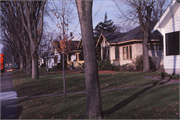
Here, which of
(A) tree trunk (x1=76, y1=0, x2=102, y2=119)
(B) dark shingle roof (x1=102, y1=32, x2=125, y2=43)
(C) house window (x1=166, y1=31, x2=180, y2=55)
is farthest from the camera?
(B) dark shingle roof (x1=102, y1=32, x2=125, y2=43)

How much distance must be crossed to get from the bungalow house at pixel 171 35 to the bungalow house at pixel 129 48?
274 inches

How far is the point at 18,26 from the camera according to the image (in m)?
26.1

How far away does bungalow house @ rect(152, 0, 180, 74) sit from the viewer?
14.4 meters

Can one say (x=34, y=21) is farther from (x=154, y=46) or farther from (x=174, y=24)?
(x=154, y=46)

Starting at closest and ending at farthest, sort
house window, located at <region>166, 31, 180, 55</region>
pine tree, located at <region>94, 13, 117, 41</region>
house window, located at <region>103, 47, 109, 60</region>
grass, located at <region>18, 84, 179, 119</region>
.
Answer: grass, located at <region>18, 84, 179, 119</region> → house window, located at <region>166, 31, 180, 55</region> → house window, located at <region>103, 47, 109, 60</region> → pine tree, located at <region>94, 13, 117, 41</region>

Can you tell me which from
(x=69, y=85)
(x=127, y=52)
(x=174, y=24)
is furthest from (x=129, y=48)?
(x=69, y=85)

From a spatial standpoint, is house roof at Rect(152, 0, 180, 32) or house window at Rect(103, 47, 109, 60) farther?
house window at Rect(103, 47, 109, 60)

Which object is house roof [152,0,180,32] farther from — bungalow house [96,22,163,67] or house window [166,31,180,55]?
bungalow house [96,22,163,67]

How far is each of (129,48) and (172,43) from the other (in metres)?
9.48

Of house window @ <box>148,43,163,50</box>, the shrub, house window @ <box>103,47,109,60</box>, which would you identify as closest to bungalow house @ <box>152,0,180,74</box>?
the shrub

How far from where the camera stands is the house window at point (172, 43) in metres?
14.7

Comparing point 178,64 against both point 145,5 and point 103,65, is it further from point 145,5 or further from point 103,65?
point 103,65

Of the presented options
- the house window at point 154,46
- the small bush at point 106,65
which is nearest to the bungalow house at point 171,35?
the house window at point 154,46

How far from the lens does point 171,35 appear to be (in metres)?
15.0
